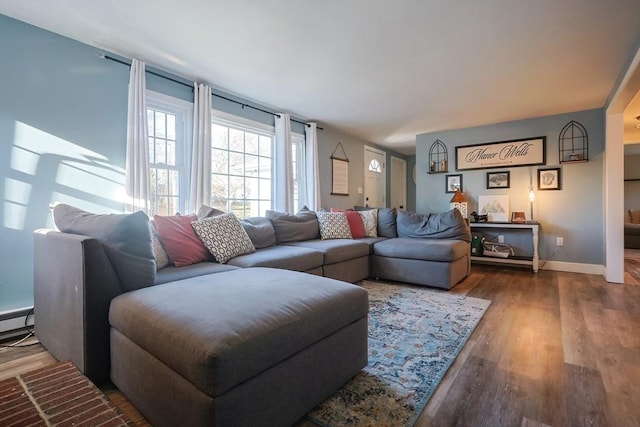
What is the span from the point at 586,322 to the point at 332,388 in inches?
85.1

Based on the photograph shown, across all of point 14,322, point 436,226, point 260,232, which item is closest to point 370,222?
point 436,226

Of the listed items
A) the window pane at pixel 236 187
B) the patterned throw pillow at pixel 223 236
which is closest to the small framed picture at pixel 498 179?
the window pane at pixel 236 187

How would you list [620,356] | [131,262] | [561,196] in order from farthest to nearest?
[561,196] → [620,356] → [131,262]

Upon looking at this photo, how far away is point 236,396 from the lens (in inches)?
39.1

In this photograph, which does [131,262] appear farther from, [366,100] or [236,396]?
[366,100]

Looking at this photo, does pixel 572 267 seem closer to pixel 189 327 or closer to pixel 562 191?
pixel 562 191

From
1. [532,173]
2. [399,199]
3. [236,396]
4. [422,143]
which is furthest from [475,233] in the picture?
[236,396]

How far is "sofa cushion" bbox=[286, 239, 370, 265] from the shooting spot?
3.09 m

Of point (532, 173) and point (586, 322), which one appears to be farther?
point (532, 173)

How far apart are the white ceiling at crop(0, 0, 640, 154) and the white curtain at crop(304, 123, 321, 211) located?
2.79 ft

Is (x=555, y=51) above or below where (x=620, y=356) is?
above

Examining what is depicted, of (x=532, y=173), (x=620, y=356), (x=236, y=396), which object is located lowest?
(x=620, y=356)

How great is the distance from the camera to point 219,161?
3.55 m

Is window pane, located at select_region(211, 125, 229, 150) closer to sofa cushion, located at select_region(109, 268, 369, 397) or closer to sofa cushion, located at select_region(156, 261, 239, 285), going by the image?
sofa cushion, located at select_region(156, 261, 239, 285)
